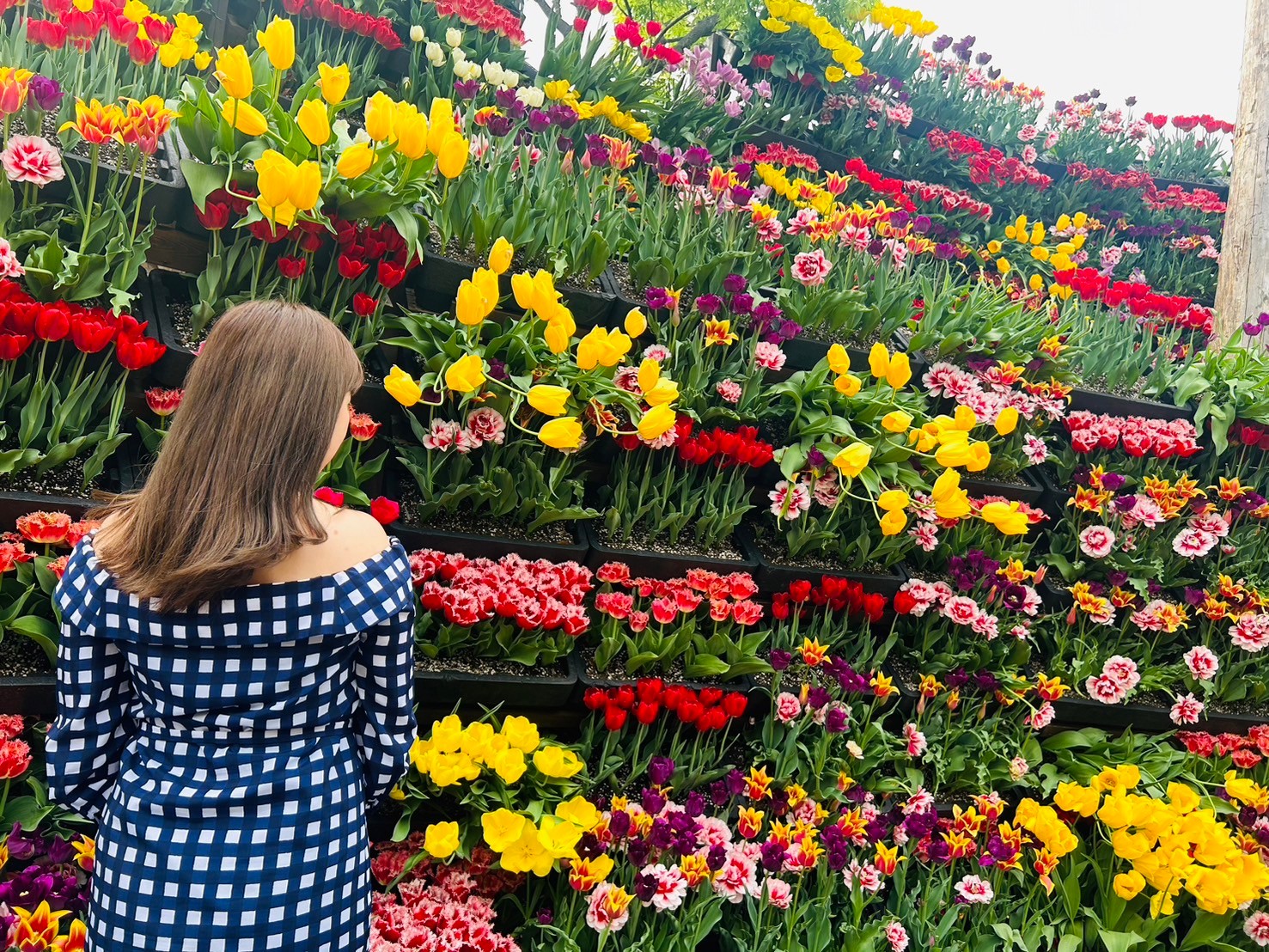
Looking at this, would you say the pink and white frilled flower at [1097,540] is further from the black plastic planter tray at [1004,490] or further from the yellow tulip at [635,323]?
the yellow tulip at [635,323]

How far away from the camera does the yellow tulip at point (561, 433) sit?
2.15 meters

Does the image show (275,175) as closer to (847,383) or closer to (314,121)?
(314,121)

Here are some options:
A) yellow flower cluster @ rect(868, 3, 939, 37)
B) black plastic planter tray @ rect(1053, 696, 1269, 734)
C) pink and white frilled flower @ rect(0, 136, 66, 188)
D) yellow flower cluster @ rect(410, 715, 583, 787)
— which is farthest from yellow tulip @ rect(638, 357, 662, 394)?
yellow flower cluster @ rect(868, 3, 939, 37)

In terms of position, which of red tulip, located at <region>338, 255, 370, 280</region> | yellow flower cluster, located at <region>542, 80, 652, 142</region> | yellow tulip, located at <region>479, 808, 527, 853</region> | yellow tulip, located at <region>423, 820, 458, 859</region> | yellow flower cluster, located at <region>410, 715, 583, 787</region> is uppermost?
yellow flower cluster, located at <region>542, 80, 652, 142</region>

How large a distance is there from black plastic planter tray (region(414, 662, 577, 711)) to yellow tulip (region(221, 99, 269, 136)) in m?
1.41

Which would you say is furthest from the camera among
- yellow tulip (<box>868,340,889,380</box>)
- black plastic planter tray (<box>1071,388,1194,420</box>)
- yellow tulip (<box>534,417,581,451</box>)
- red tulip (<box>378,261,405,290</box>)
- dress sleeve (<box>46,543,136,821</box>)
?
black plastic planter tray (<box>1071,388,1194,420</box>)

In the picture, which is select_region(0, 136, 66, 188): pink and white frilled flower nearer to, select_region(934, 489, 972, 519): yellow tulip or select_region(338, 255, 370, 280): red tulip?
select_region(338, 255, 370, 280): red tulip

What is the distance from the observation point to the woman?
4.03 feet

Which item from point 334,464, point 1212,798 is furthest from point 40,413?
point 1212,798

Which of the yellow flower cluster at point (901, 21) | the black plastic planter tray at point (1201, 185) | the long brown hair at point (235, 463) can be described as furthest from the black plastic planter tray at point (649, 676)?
the black plastic planter tray at point (1201, 185)

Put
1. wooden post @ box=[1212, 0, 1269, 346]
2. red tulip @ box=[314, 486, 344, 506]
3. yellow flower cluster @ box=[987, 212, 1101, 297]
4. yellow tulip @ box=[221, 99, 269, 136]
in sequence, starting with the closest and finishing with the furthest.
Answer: red tulip @ box=[314, 486, 344, 506] → yellow tulip @ box=[221, 99, 269, 136] → yellow flower cluster @ box=[987, 212, 1101, 297] → wooden post @ box=[1212, 0, 1269, 346]

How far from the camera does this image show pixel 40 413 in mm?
2051

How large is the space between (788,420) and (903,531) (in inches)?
20.8

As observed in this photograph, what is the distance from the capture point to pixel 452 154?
2.30m
